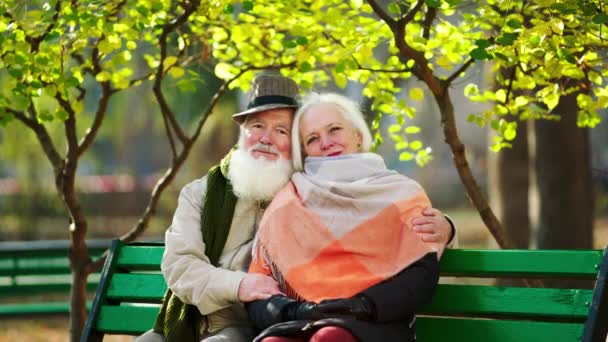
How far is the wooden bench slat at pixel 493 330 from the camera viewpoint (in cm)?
392

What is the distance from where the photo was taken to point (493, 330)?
4066 mm

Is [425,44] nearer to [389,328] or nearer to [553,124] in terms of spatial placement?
[389,328]

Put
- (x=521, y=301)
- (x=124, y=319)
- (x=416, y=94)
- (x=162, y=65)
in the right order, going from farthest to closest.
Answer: (x=162, y=65) < (x=416, y=94) < (x=124, y=319) < (x=521, y=301)

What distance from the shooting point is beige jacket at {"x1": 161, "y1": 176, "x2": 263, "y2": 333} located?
417 cm

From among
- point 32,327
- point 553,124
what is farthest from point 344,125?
point 32,327

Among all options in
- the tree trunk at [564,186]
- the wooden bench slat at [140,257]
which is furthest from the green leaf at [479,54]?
the tree trunk at [564,186]

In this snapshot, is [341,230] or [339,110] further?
[339,110]

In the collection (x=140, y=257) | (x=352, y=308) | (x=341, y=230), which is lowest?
(x=140, y=257)

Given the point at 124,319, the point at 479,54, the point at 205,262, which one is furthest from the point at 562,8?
the point at 124,319

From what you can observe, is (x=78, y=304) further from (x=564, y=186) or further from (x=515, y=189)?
(x=515, y=189)

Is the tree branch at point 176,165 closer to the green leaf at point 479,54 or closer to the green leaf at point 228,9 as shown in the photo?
the green leaf at point 228,9

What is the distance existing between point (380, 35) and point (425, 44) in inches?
15.2

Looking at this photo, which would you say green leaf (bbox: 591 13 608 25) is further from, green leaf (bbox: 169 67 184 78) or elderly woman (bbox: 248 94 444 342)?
green leaf (bbox: 169 67 184 78)

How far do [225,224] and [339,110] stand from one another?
0.66 metres
